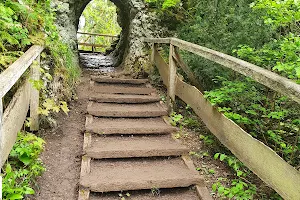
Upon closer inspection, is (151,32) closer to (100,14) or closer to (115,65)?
(115,65)

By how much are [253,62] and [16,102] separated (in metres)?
3.38

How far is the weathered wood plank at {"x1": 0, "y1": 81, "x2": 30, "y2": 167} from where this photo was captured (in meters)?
2.62

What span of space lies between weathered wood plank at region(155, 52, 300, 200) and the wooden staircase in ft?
2.09

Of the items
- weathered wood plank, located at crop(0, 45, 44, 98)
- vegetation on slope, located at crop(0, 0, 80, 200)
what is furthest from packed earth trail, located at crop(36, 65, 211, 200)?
weathered wood plank, located at crop(0, 45, 44, 98)

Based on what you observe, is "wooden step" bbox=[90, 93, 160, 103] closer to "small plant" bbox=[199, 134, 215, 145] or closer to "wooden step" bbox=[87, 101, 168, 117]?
"wooden step" bbox=[87, 101, 168, 117]

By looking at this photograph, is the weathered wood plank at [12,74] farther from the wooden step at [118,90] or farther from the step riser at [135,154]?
the wooden step at [118,90]

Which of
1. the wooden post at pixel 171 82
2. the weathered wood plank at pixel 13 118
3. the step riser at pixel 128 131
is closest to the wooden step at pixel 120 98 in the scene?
the wooden post at pixel 171 82

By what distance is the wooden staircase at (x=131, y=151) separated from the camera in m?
3.66

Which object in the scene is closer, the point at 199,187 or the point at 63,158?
the point at 199,187

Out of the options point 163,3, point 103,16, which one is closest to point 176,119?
point 163,3

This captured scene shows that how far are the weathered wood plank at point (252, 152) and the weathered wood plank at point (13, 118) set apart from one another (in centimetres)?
247

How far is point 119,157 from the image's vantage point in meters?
4.21

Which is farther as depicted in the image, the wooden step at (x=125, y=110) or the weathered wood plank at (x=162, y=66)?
the weathered wood plank at (x=162, y=66)

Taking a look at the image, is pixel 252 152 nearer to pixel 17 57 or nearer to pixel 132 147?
pixel 132 147
